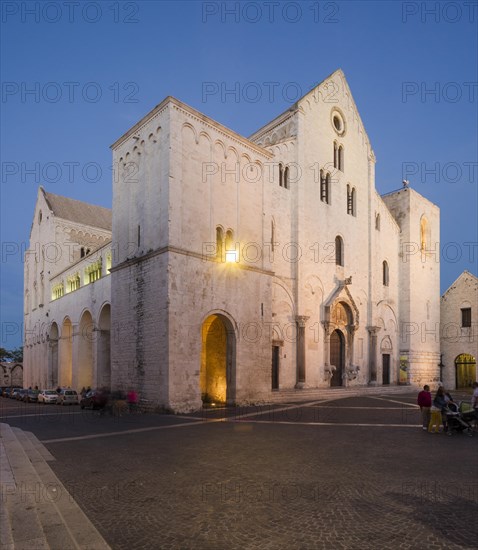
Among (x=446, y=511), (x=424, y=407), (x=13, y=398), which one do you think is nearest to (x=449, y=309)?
A: (x=424, y=407)

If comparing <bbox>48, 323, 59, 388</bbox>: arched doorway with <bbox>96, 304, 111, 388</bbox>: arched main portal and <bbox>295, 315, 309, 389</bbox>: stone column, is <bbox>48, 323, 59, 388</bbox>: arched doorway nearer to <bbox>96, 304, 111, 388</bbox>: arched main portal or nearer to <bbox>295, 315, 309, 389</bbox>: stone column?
<bbox>96, 304, 111, 388</bbox>: arched main portal

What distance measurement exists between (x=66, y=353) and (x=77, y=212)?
17.2 meters

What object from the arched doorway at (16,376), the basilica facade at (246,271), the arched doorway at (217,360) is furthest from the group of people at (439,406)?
the arched doorway at (16,376)

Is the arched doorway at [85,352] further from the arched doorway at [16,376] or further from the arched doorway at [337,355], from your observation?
the arched doorway at [16,376]

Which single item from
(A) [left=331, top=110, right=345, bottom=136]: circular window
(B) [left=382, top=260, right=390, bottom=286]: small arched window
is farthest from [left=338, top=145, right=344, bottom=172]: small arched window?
(B) [left=382, top=260, right=390, bottom=286]: small arched window

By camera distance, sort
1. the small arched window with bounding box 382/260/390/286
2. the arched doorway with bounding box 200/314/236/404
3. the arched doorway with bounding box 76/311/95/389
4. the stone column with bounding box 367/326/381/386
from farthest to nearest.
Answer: the small arched window with bounding box 382/260/390/286 → the arched doorway with bounding box 76/311/95/389 → the stone column with bounding box 367/326/381/386 → the arched doorway with bounding box 200/314/236/404

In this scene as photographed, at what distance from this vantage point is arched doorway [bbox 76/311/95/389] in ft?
106

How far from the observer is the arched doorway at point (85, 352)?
32.3 meters

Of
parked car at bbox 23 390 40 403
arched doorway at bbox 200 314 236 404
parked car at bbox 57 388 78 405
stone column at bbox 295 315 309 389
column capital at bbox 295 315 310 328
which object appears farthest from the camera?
parked car at bbox 23 390 40 403

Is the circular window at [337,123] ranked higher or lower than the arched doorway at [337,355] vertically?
higher

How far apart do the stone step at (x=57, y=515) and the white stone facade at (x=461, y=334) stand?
123 feet

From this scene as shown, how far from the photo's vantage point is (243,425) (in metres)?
14.9

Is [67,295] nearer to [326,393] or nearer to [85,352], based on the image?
[85,352]

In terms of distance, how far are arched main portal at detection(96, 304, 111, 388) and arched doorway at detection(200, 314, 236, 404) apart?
744cm
